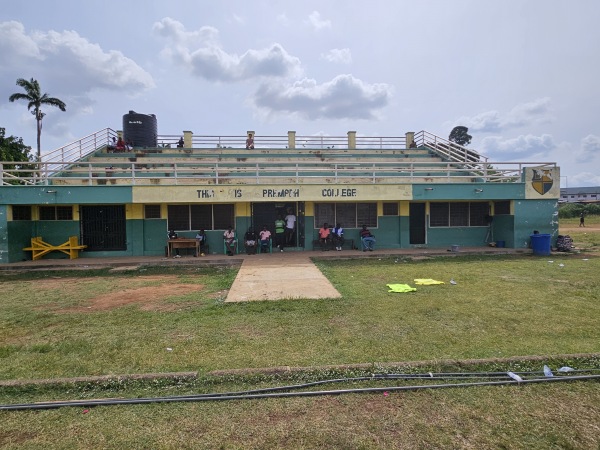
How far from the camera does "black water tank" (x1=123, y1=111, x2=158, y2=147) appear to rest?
22188 mm

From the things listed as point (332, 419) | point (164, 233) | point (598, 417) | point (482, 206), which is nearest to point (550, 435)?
point (598, 417)

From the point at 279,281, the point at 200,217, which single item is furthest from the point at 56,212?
the point at 279,281

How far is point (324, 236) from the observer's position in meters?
15.5

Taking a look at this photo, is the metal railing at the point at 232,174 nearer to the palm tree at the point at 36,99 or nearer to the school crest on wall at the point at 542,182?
the school crest on wall at the point at 542,182

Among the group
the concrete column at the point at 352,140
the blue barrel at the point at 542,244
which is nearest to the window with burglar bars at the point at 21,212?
the concrete column at the point at 352,140

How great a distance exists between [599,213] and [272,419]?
59.4m

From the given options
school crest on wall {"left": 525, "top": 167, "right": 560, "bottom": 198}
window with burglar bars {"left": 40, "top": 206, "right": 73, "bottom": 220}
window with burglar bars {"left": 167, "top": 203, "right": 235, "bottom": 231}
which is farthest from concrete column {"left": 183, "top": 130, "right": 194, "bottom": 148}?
school crest on wall {"left": 525, "top": 167, "right": 560, "bottom": 198}

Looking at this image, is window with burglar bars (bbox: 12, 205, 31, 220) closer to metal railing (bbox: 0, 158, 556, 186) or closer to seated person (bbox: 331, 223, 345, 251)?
metal railing (bbox: 0, 158, 556, 186)

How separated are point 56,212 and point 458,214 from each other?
17.7 meters

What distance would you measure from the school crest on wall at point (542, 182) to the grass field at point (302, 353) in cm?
730

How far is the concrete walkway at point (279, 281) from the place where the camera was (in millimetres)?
8023

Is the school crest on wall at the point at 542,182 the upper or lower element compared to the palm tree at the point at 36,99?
lower

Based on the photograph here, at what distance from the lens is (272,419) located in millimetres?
3348

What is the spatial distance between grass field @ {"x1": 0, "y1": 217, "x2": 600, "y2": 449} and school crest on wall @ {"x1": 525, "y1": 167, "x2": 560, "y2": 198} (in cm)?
730
